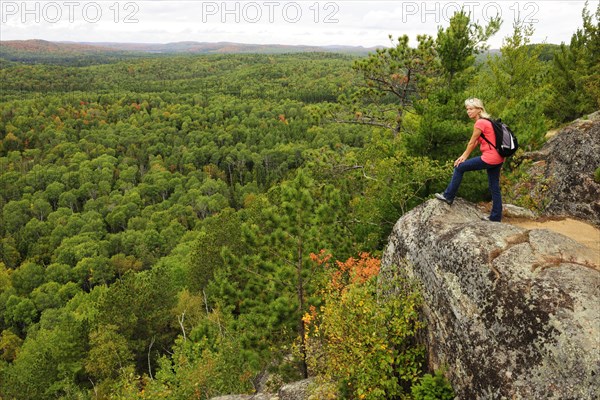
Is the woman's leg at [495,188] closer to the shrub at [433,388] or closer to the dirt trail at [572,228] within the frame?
the dirt trail at [572,228]

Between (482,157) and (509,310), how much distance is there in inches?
124

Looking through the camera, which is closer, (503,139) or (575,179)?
(503,139)

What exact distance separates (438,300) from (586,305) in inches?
96.2

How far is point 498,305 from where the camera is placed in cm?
639

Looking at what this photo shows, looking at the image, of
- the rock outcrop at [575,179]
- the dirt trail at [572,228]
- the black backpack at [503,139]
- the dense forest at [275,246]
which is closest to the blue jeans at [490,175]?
the black backpack at [503,139]

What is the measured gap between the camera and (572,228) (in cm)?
886

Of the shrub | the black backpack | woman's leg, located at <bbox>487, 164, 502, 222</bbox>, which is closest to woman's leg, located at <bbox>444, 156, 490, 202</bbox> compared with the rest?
woman's leg, located at <bbox>487, 164, 502, 222</bbox>

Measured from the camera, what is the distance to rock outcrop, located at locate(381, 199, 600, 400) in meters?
5.54

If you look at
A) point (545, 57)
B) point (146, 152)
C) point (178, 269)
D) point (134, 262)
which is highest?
point (545, 57)

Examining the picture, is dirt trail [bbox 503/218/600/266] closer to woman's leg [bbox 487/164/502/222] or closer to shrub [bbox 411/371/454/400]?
woman's leg [bbox 487/164/502/222]

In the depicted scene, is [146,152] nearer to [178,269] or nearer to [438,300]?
[178,269]

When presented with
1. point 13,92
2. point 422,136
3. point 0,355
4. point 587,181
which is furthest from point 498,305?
point 13,92

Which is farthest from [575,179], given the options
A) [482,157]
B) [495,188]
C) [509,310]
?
[509,310]

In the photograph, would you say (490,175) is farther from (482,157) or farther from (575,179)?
(575,179)
